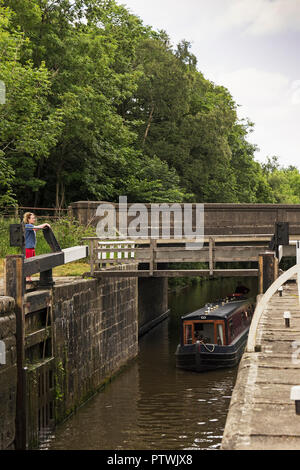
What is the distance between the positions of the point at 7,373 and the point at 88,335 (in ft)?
20.3

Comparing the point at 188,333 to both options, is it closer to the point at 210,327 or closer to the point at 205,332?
the point at 205,332

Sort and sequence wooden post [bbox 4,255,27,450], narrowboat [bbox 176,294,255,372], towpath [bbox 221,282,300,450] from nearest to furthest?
towpath [bbox 221,282,300,450] → wooden post [bbox 4,255,27,450] → narrowboat [bbox 176,294,255,372]

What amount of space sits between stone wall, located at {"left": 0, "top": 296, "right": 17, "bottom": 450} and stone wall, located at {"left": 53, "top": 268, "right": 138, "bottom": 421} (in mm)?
2771

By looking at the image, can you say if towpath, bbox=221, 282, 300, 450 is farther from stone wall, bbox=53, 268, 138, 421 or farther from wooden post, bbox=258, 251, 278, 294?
stone wall, bbox=53, 268, 138, 421

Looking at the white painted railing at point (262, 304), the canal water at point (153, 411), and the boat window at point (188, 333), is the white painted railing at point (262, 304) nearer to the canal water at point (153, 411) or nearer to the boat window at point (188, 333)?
the canal water at point (153, 411)

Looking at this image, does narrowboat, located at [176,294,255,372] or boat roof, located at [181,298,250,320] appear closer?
narrowboat, located at [176,294,255,372]

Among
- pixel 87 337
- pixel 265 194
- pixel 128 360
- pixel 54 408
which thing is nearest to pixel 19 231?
pixel 54 408

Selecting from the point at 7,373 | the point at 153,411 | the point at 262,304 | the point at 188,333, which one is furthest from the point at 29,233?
the point at 188,333

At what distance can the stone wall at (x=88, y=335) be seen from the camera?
15.0 m


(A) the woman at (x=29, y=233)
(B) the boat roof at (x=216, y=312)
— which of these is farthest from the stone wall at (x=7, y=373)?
(B) the boat roof at (x=216, y=312)

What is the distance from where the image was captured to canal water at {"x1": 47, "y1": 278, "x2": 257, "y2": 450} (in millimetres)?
13891

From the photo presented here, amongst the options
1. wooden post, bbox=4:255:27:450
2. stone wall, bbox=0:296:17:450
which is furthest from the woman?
stone wall, bbox=0:296:17:450

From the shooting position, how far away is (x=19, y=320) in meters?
12.1
